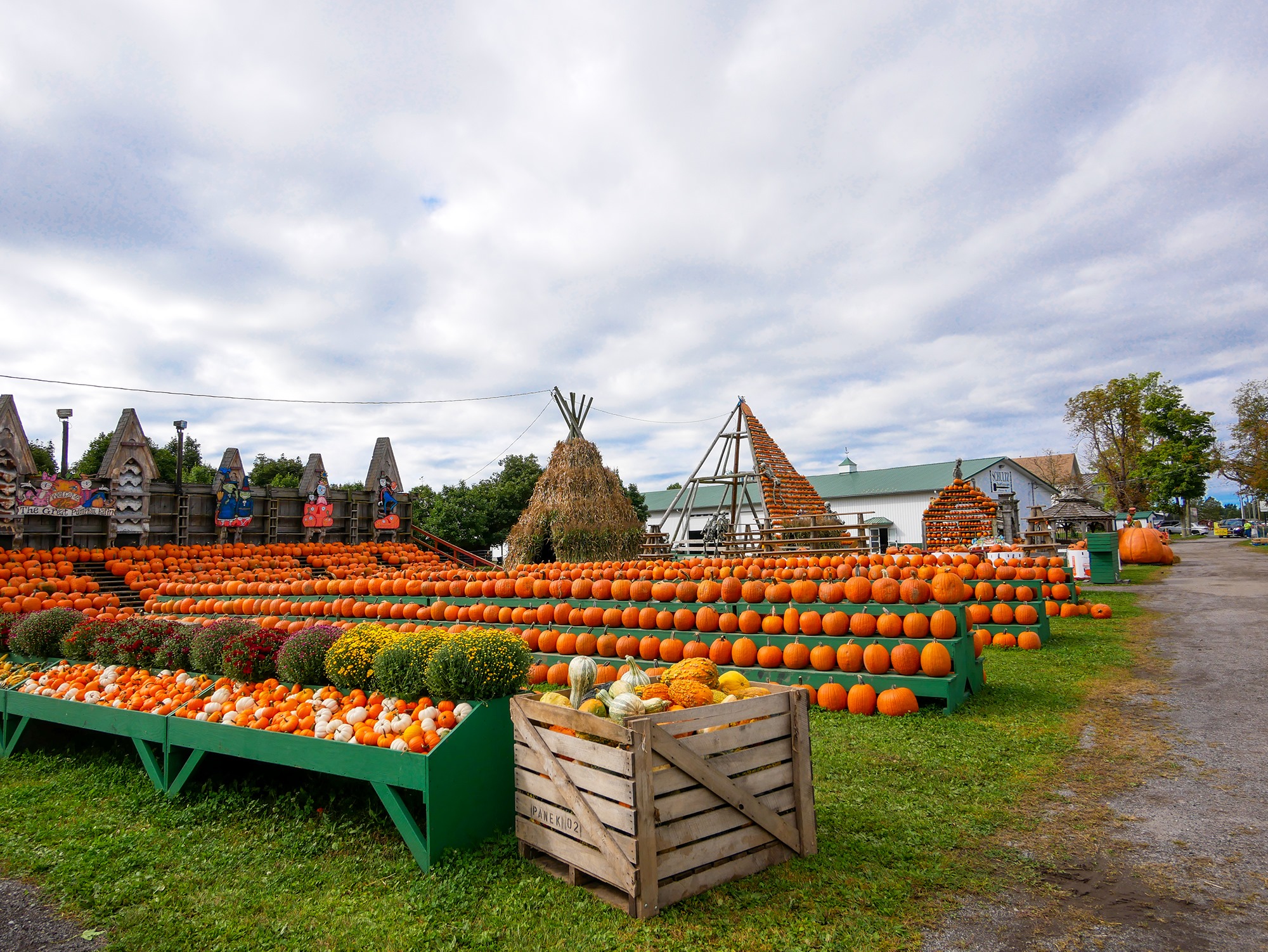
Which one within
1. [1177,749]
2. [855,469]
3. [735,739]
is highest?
[855,469]

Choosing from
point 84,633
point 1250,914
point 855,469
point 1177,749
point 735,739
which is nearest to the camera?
point 1250,914

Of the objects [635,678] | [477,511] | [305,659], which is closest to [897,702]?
[635,678]

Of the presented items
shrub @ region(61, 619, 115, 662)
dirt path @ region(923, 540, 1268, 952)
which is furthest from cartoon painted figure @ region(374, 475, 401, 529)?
dirt path @ region(923, 540, 1268, 952)

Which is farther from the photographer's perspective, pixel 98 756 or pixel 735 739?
pixel 98 756

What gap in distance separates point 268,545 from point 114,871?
20.2 meters

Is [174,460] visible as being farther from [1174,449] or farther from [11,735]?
[1174,449]

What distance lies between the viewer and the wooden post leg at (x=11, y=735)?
6.02 meters

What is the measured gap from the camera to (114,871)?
3826 mm

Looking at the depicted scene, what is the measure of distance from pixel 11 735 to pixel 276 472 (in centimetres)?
3906

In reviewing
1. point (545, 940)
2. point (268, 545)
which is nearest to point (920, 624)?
point (545, 940)

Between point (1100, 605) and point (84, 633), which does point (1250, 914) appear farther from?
point (1100, 605)

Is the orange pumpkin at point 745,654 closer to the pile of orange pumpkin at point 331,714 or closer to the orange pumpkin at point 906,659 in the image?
the orange pumpkin at point 906,659

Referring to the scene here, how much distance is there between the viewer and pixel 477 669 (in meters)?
4.04

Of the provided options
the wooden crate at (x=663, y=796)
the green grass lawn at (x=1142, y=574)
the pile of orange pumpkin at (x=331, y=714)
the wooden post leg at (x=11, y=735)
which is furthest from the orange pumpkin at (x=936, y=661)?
the green grass lawn at (x=1142, y=574)
